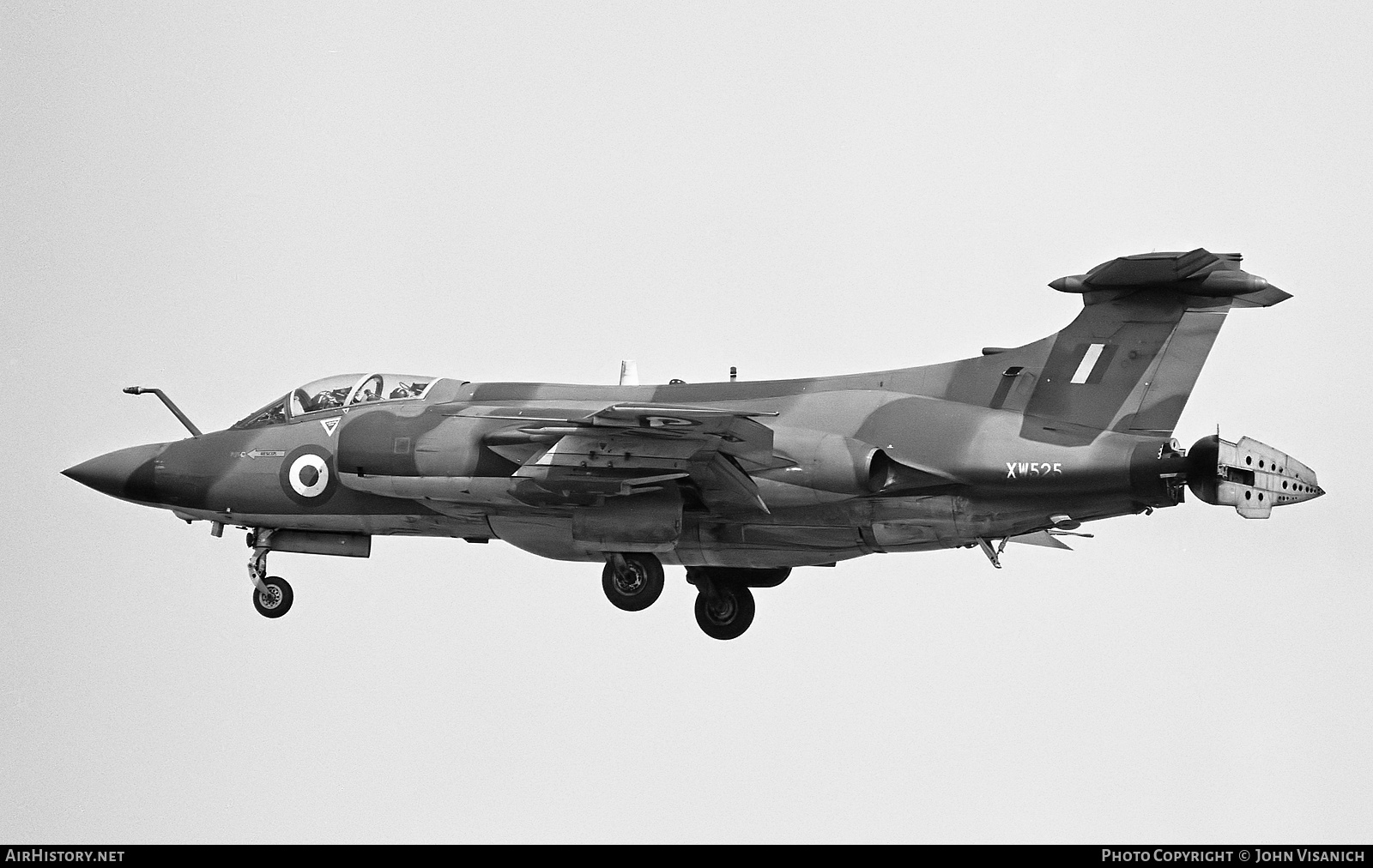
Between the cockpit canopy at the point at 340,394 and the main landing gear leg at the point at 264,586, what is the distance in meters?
1.42

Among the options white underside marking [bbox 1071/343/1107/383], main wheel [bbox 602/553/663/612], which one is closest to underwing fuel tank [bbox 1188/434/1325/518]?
white underside marking [bbox 1071/343/1107/383]

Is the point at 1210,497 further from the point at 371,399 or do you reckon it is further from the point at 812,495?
the point at 371,399

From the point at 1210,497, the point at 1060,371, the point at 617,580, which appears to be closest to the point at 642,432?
the point at 617,580

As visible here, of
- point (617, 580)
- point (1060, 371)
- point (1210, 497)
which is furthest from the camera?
point (617, 580)

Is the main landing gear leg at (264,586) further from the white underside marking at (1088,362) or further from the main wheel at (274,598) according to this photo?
the white underside marking at (1088,362)

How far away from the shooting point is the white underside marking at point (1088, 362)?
20.9m

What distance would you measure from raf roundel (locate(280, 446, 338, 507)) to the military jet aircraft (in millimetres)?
23

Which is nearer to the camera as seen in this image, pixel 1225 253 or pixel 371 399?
pixel 1225 253

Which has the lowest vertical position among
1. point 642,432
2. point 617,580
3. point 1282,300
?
point 617,580

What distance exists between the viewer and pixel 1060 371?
21031 millimetres

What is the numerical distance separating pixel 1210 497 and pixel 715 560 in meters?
5.92

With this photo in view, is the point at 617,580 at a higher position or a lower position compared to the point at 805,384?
lower

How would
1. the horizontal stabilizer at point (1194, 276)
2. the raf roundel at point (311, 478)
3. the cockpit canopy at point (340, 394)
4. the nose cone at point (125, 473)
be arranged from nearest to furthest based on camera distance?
the horizontal stabilizer at point (1194, 276)
the raf roundel at point (311, 478)
the cockpit canopy at point (340, 394)
the nose cone at point (125, 473)

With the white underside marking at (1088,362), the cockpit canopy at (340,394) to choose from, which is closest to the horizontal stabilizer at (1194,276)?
the white underside marking at (1088,362)
